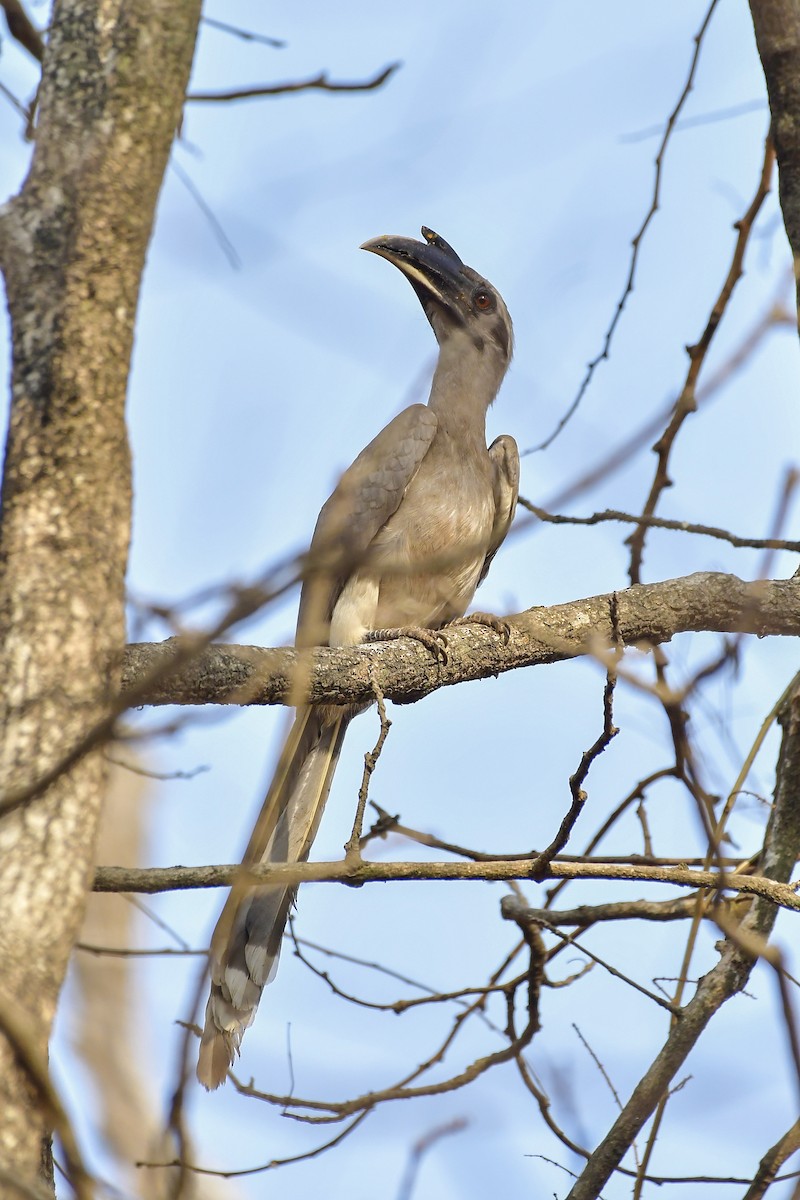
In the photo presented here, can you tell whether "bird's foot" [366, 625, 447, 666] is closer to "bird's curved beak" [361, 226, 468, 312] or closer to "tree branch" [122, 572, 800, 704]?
"tree branch" [122, 572, 800, 704]

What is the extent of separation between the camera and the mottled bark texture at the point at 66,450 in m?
1.95

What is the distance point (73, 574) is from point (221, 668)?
123cm

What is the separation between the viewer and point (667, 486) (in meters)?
4.79

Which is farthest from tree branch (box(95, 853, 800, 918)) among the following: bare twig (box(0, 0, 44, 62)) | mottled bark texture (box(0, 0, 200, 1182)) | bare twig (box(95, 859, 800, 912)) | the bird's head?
the bird's head

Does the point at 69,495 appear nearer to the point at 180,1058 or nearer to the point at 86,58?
the point at 86,58

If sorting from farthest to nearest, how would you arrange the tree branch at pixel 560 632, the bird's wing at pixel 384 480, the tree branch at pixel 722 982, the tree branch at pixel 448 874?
the bird's wing at pixel 384 480 < the tree branch at pixel 560 632 < the tree branch at pixel 722 982 < the tree branch at pixel 448 874

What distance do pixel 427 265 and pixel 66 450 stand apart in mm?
4441

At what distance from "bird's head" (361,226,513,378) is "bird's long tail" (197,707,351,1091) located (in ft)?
7.38

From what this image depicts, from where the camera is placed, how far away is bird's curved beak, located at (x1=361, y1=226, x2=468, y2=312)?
628 centimetres

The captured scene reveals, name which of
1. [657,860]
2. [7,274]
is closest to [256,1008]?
[657,860]

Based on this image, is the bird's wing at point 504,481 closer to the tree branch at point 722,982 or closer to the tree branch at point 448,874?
the tree branch at point 722,982

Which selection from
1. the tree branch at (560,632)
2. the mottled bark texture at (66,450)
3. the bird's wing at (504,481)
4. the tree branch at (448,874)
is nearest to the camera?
the mottled bark texture at (66,450)

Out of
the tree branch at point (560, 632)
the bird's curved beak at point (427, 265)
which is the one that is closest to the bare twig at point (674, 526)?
the tree branch at point (560, 632)

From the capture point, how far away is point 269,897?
15.1 feet
